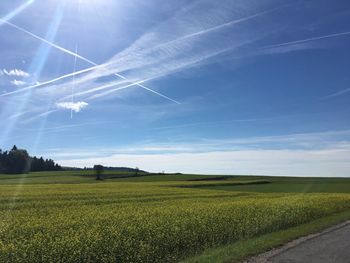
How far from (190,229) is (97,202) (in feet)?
55.7

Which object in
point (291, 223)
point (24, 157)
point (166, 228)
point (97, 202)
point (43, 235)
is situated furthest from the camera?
point (24, 157)

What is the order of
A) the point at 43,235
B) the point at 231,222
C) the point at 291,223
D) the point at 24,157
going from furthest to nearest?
1. the point at 24,157
2. the point at 291,223
3. the point at 231,222
4. the point at 43,235

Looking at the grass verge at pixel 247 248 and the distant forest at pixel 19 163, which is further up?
the distant forest at pixel 19 163

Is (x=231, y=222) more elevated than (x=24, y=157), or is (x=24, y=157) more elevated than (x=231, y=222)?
(x=24, y=157)

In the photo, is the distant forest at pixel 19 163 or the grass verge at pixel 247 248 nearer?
the grass verge at pixel 247 248

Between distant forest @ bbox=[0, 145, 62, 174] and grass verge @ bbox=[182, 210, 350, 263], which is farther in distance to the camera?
distant forest @ bbox=[0, 145, 62, 174]

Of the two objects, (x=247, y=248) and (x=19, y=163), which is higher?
(x=19, y=163)

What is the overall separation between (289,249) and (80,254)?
747 centimetres

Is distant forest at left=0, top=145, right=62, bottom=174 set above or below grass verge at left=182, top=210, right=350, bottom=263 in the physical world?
above

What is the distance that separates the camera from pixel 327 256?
13.0 meters

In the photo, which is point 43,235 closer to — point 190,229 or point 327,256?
point 190,229

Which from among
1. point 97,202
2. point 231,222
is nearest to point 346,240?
point 231,222

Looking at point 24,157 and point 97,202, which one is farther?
point 24,157

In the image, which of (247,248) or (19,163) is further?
(19,163)
